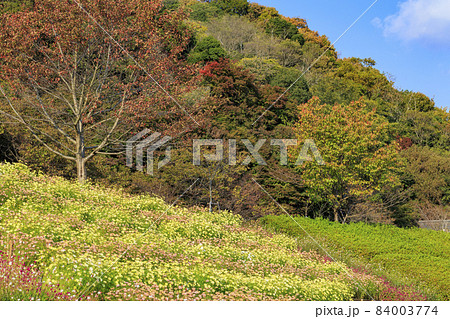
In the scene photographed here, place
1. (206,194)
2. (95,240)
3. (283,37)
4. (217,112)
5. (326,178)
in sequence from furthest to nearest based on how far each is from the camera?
(283,37) < (217,112) < (326,178) < (206,194) < (95,240)

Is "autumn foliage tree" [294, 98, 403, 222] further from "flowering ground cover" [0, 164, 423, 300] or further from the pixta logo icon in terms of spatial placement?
"flowering ground cover" [0, 164, 423, 300]

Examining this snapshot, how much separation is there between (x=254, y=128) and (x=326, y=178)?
A: 18.4 feet

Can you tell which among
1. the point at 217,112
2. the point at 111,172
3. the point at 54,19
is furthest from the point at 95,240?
the point at 217,112

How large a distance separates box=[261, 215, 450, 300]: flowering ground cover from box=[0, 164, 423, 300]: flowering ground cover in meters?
1.10

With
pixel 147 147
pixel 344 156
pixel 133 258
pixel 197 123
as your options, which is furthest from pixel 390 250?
pixel 147 147

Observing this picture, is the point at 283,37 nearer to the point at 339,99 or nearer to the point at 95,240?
the point at 339,99

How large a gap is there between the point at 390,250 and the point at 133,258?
848 centimetres

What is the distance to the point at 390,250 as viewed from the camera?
12.7 m

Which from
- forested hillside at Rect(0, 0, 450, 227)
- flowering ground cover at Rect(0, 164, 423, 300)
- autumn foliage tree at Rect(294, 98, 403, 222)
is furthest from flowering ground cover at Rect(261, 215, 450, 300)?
forested hillside at Rect(0, 0, 450, 227)

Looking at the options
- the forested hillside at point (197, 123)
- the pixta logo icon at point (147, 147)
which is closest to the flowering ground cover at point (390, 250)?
the forested hillside at point (197, 123)

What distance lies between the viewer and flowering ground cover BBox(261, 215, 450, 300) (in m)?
9.44

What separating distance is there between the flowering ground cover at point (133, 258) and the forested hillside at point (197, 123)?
3683 mm

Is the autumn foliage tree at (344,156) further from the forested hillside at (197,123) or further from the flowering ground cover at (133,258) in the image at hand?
the flowering ground cover at (133,258)

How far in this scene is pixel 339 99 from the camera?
32.9 m
